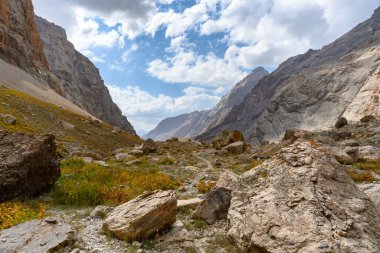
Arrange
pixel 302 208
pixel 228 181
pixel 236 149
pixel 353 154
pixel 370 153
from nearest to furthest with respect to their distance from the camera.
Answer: pixel 302 208, pixel 228 181, pixel 353 154, pixel 370 153, pixel 236 149

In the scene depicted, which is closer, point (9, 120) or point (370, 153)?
point (370, 153)

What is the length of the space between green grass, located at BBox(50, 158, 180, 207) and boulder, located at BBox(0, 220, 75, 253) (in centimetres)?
453

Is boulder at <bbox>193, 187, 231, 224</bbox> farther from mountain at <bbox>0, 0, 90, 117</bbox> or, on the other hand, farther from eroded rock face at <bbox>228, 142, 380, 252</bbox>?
mountain at <bbox>0, 0, 90, 117</bbox>

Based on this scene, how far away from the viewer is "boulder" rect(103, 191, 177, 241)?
1123 cm

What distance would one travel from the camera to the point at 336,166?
37.6 ft

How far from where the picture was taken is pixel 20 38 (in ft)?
458

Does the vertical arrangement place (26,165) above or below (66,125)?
below

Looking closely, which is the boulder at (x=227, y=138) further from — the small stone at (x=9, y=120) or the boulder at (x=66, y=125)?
the small stone at (x=9, y=120)

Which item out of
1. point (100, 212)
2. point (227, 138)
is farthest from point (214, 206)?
point (227, 138)

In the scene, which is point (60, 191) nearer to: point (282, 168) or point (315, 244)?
point (282, 168)

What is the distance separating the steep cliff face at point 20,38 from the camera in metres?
126

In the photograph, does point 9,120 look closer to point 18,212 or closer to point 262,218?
point 18,212

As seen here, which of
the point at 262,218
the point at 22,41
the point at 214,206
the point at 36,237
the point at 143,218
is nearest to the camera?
the point at 262,218

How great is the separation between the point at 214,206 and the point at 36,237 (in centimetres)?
677
